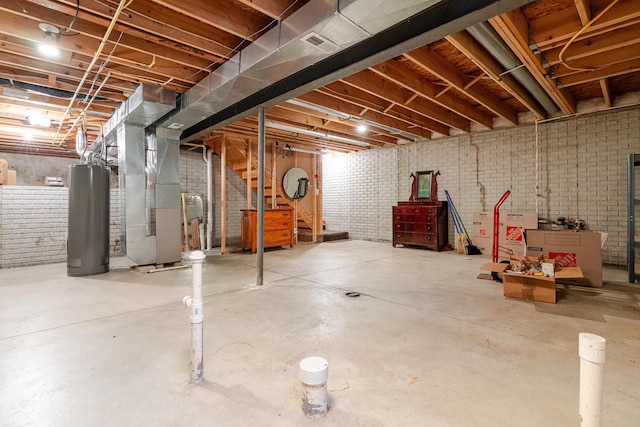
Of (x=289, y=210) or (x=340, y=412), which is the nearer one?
(x=340, y=412)

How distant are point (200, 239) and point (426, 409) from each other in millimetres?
6736

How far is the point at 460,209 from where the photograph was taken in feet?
22.5

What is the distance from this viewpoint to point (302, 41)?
2428mm

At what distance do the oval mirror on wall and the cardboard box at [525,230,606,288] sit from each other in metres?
5.62

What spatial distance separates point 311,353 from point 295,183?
6.63m

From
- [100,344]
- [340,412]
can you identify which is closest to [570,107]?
[340,412]

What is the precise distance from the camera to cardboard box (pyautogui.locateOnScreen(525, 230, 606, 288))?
3.68 meters

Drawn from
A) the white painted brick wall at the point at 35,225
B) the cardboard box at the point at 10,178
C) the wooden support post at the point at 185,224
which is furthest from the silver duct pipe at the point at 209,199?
the cardboard box at the point at 10,178

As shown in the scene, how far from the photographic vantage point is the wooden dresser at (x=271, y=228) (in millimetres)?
6578

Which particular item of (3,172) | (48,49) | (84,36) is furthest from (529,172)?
(3,172)

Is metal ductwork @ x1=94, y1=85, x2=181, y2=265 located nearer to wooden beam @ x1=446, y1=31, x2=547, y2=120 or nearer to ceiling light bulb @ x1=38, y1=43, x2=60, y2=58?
ceiling light bulb @ x1=38, y1=43, x2=60, y2=58

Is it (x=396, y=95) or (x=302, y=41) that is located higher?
(x=396, y=95)

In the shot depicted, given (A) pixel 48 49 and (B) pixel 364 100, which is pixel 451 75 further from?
(A) pixel 48 49

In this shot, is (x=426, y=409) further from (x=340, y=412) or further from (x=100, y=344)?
(x=100, y=344)
